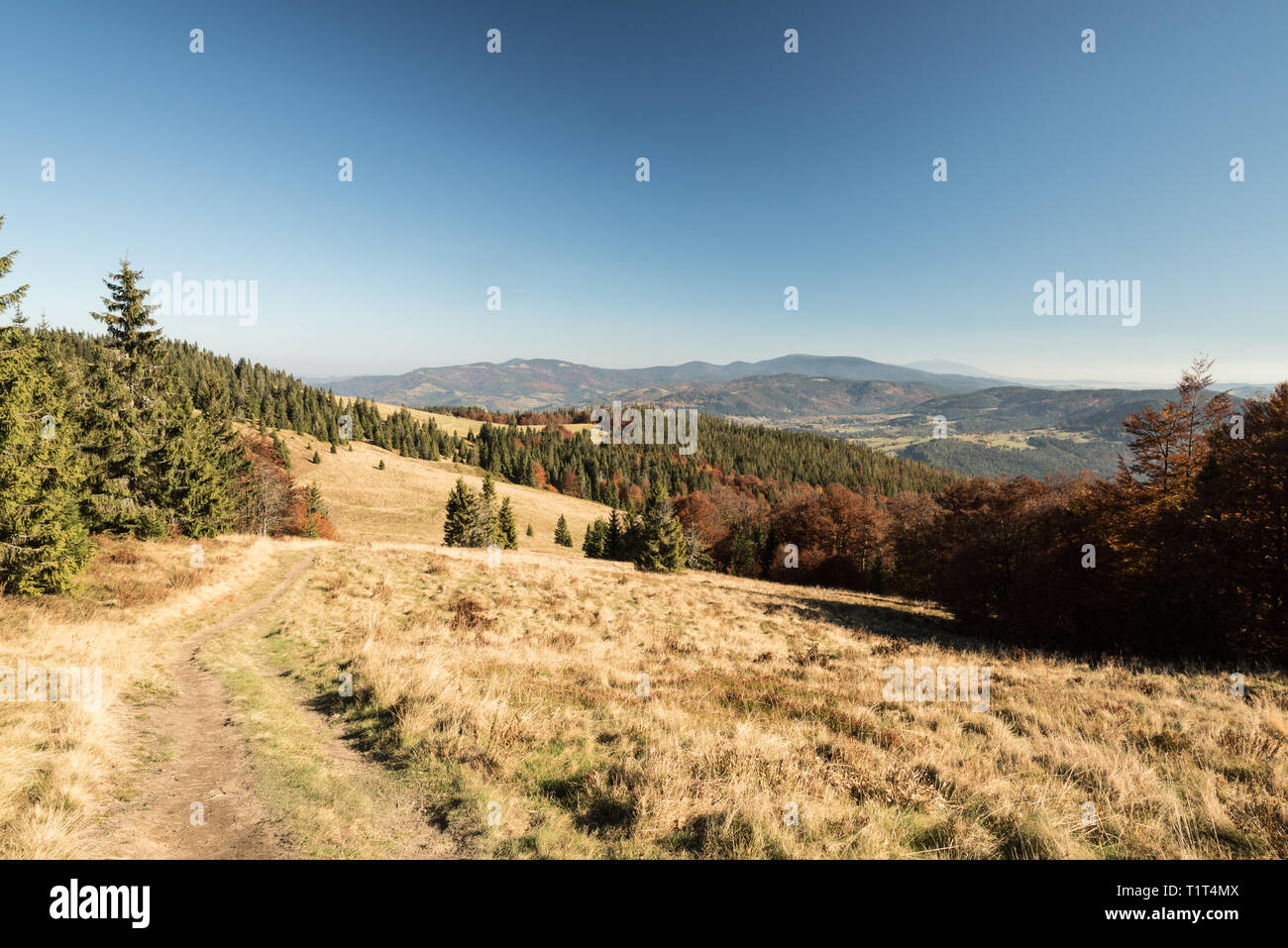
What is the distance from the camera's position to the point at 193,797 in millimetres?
6191

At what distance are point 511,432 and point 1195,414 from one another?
15476 centimetres

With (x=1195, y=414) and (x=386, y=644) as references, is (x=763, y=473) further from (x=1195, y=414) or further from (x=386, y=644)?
(x=386, y=644)

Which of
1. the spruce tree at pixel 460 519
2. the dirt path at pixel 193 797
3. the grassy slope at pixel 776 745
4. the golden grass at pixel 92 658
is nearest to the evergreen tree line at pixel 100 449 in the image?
the golden grass at pixel 92 658

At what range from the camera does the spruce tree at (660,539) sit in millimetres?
57688

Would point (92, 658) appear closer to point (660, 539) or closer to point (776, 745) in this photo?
point (776, 745)

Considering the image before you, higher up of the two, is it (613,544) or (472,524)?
(472,524)

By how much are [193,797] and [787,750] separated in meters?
8.44

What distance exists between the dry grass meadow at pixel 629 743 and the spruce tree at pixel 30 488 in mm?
1410

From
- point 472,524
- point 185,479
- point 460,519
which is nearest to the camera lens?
point 185,479

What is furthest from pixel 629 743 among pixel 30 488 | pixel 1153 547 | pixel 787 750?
pixel 1153 547

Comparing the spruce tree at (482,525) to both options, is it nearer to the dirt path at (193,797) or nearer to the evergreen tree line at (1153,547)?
the evergreen tree line at (1153,547)

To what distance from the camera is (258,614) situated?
16.9 meters
